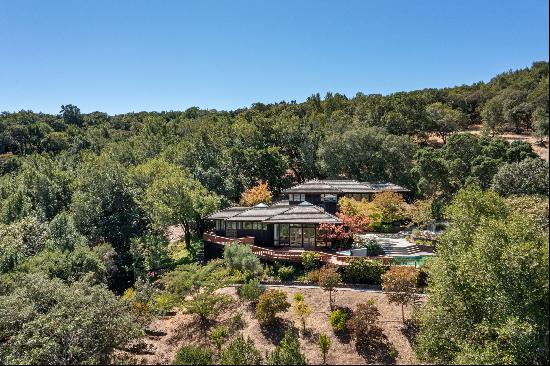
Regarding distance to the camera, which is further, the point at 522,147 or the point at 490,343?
the point at 522,147

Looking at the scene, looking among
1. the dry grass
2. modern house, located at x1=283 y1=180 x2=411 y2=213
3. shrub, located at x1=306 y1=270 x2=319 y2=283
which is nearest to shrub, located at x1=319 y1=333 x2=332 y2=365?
the dry grass

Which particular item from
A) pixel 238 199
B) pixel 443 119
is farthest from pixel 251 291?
pixel 443 119

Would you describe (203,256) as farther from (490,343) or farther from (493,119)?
(493,119)

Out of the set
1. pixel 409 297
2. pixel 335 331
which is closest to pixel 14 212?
pixel 335 331

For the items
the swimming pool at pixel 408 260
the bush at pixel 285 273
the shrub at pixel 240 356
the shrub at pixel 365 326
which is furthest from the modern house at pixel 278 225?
the shrub at pixel 240 356

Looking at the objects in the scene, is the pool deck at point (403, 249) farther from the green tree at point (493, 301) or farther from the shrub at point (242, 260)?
the green tree at point (493, 301)

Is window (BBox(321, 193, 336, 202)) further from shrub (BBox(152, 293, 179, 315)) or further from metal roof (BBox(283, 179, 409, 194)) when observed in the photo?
shrub (BBox(152, 293, 179, 315))
